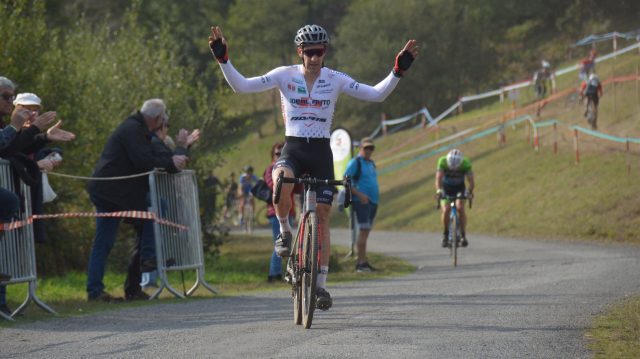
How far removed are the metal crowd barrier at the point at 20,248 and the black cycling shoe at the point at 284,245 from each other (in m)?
2.65

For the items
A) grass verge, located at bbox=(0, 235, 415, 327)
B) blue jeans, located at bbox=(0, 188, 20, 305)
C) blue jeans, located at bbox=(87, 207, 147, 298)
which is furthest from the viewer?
blue jeans, located at bbox=(87, 207, 147, 298)

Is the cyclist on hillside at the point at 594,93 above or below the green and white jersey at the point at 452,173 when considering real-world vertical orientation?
above

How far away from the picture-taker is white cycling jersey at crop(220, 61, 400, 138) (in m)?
10.5

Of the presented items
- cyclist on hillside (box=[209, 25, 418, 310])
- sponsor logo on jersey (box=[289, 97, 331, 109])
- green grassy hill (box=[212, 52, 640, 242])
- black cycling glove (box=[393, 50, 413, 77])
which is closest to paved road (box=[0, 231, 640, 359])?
cyclist on hillside (box=[209, 25, 418, 310])

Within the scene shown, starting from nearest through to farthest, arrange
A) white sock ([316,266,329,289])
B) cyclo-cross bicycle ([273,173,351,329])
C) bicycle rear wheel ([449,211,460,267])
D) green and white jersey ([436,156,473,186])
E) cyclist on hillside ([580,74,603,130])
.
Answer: cyclo-cross bicycle ([273,173,351,329]) < white sock ([316,266,329,289]) < bicycle rear wheel ([449,211,460,267]) < green and white jersey ([436,156,473,186]) < cyclist on hillside ([580,74,603,130])

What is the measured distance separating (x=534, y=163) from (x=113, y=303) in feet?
89.7

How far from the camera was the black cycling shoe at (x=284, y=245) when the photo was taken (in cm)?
1052

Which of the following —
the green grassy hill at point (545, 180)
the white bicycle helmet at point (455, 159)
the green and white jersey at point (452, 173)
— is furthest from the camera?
the green grassy hill at point (545, 180)

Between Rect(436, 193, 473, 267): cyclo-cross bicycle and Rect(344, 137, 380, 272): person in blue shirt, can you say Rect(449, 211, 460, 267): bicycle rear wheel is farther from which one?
Rect(344, 137, 380, 272): person in blue shirt

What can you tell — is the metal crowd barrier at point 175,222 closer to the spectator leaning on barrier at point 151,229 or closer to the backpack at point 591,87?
the spectator leaning on barrier at point 151,229

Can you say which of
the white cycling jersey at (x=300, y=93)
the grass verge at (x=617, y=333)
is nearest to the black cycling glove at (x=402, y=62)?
the white cycling jersey at (x=300, y=93)

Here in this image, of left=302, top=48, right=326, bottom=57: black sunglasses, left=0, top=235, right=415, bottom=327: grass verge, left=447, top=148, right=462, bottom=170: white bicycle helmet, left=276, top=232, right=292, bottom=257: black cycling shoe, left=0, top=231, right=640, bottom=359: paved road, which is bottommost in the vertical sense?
left=0, top=231, right=640, bottom=359: paved road

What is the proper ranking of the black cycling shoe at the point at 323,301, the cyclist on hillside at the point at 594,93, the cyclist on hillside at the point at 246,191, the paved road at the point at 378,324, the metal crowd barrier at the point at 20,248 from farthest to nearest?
1. the cyclist on hillside at the point at 594,93
2. the cyclist on hillside at the point at 246,191
3. the metal crowd barrier at the point at 20,248
4. the black cycling shoe at the point at 323,301
5. the paved road at the point at 378,324

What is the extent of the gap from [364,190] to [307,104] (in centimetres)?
895
